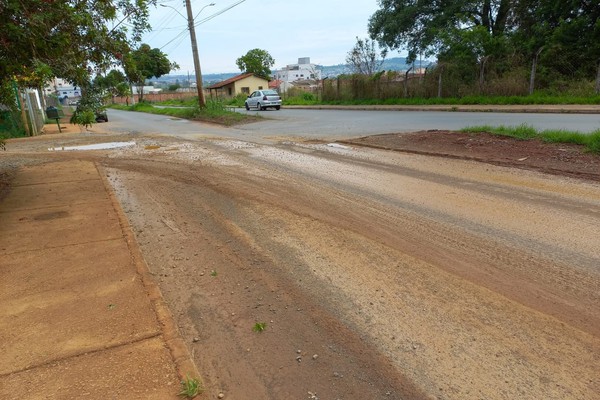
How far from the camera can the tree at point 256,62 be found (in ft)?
268

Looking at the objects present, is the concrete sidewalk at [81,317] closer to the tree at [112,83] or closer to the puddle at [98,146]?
the tree at [112,83]

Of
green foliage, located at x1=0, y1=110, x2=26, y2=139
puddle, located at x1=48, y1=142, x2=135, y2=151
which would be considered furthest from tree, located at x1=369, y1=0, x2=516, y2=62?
green foliage, located at x1=0, y1=110, x2=26, y2=139

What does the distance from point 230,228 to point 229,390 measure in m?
3.21

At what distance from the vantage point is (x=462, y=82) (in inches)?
1059

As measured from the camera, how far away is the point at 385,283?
408 cm

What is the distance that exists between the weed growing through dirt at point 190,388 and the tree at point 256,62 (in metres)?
82.6

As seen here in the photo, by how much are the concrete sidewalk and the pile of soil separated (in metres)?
7.72

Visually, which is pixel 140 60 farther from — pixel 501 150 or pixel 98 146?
pixel 98 146

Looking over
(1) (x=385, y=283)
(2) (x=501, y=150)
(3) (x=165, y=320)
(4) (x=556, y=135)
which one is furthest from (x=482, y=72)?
(3) (x=165, y=320)

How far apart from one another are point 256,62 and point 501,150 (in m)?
76.8

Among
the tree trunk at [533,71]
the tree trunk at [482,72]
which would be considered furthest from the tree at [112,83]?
the tree trunk at [482,72]

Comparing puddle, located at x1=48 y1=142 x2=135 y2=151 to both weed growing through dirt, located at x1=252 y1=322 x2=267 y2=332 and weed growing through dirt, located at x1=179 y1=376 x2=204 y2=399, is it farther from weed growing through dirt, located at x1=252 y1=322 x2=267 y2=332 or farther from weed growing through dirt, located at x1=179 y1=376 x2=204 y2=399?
weed growing through dirt, located at x1=179 y1=376 x2=204 y2=399

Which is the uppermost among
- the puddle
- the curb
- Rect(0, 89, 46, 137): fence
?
Rect(0, 89, 46, 137): fence

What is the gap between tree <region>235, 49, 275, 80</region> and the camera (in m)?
81.6
